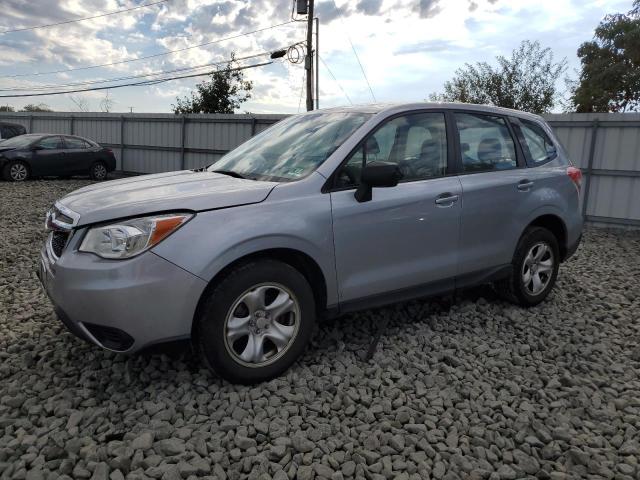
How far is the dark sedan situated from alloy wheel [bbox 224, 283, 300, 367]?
1372cm

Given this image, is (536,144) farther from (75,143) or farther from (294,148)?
(75,143)

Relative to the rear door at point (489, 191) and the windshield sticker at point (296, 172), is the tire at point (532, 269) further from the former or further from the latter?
the windshield sticker at point (296, 172)

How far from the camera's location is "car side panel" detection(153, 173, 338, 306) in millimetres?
2793

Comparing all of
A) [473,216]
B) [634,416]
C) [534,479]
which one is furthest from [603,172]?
[534,479]

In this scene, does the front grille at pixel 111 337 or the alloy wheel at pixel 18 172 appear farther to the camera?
the alloy wheel at pixel 18 172

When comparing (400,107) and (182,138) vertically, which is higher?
(400,107)

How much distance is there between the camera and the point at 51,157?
1489 centimetres

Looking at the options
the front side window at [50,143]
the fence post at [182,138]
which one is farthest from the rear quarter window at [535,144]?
the front side window at [50,143]

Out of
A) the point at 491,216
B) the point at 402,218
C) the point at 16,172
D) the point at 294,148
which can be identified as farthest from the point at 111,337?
the point at 16,172

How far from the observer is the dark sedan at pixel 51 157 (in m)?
14.3

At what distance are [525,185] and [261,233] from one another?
2.47m

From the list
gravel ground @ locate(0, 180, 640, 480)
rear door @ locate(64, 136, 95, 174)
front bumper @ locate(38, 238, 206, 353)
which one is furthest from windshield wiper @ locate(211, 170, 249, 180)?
→ rear door @ locate(64, 136, 95, 174)

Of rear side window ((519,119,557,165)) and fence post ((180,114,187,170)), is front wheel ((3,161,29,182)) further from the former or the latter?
rear side window ((519,119,557,165))

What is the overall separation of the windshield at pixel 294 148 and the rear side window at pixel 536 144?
1.72 metres
